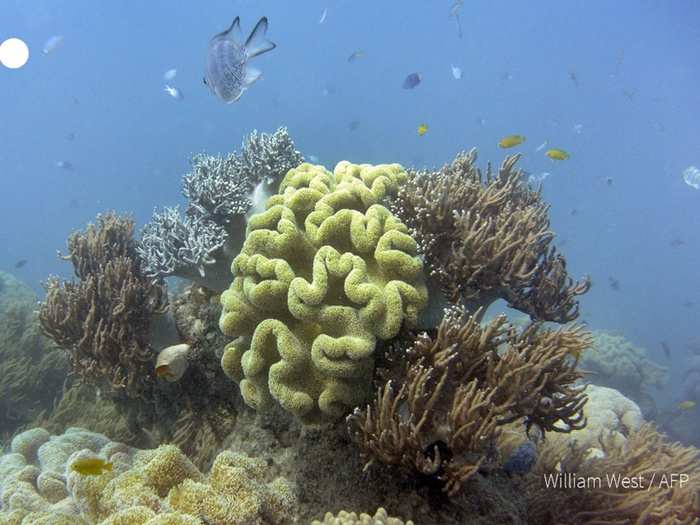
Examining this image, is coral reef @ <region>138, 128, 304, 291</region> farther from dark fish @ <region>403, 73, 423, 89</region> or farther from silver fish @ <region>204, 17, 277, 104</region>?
dark fish @ <region>403, 73, 423, 89</region>

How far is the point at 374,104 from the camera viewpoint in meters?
101

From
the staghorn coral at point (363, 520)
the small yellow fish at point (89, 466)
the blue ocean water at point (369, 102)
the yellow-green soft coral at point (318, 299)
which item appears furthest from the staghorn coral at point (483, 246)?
the blue ocean water at point (369, 102)

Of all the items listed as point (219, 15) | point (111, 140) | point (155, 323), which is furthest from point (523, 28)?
point (155, 323)

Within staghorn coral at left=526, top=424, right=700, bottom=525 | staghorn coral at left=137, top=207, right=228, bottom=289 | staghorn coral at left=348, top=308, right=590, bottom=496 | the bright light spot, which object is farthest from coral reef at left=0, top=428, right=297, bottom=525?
the bright light spot

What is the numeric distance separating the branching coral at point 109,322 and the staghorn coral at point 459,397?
118 inches

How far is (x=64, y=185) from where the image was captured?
120 metres

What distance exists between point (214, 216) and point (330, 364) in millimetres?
2389

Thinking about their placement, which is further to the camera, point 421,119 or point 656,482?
point 421,119

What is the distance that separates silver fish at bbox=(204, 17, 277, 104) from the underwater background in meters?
80.8

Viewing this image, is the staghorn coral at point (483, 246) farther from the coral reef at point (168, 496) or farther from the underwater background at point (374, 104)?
the underwater background at point (374, 104)

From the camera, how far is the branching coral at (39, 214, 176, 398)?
4855mm

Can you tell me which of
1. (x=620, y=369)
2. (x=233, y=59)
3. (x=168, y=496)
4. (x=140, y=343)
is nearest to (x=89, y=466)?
(x=168, y=496)

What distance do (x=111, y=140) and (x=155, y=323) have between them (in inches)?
5108

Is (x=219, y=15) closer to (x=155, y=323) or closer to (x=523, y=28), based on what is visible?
(x=523, y=28)
